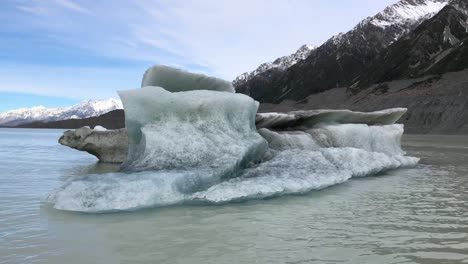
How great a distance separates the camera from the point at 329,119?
1616 centimetres

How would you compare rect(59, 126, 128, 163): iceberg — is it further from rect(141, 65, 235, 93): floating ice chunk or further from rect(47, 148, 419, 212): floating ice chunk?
rect(47, 148, 419, 212): floating ice chunk

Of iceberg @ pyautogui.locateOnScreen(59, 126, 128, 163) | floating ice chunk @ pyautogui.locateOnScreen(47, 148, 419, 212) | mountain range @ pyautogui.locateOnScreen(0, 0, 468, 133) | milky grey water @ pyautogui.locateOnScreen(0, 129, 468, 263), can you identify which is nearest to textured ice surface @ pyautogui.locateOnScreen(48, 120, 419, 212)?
floating ice chunk @ pyautogui.locateOnScreen(47, 148, 419, 212)

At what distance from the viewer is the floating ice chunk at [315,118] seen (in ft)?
47.7

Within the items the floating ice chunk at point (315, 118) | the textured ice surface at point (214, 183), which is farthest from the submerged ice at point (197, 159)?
the floating ice chunk at point (315, 118)

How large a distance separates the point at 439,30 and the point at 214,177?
14505 centimetres

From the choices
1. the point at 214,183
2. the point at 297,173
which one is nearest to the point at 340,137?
the point at 297,173

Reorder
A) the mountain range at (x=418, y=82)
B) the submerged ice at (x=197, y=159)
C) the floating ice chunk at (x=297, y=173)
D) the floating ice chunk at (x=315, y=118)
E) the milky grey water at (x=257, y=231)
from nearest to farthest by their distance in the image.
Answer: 1. the milky grey water at (x=257, y=231)
2. the submerged ice at (x=197, y=159)
3. the floating ice chunk at (x=297, y=173)
4. the floating ice chunk at (x=315, y=118)
5. the mountain range at (x=418, y=82)

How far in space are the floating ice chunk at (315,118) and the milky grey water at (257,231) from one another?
17.1ft

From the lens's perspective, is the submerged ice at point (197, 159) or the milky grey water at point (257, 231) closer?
the milky grey water at point (257, 231)

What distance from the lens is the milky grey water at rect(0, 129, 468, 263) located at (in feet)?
17.2

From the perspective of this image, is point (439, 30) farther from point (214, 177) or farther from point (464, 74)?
point (214, 177)

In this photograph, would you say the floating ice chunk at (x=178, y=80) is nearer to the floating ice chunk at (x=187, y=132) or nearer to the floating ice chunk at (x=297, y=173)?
the floating ice chunk at (x=187, y=132)

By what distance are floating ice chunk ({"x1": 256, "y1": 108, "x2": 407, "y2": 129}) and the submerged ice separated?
678mm

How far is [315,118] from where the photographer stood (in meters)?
15.8
